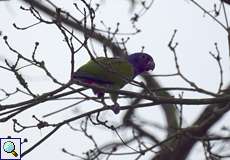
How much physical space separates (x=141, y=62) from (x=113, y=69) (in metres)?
1.75

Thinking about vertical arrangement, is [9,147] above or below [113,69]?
below

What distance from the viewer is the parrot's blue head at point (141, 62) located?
5.82m

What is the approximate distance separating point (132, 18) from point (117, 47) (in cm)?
74

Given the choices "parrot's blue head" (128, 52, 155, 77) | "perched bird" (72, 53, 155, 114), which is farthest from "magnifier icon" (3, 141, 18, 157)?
"parrot's blue head" (128, 52, 155, 77)

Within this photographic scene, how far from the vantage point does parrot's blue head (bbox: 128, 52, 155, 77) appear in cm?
582

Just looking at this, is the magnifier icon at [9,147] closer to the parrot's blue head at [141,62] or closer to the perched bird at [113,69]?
the perched bird at [113,69]

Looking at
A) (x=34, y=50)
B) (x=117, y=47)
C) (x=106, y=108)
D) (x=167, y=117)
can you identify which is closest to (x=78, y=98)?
(x=106, y=108)

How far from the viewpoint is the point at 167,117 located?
816 centimetres

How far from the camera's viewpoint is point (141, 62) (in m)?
5.85

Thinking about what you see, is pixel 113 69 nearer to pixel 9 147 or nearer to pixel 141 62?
pixel 9 147

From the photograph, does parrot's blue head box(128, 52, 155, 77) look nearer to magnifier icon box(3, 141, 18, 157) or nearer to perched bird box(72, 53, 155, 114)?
perched bird box(72, 53, 155, 114)

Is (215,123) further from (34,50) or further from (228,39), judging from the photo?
(34,50)

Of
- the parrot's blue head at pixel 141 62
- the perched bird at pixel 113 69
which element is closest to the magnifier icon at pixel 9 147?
the perched bird at pixel 113 69

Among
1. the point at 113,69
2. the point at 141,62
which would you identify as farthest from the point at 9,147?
the point at 141,62
